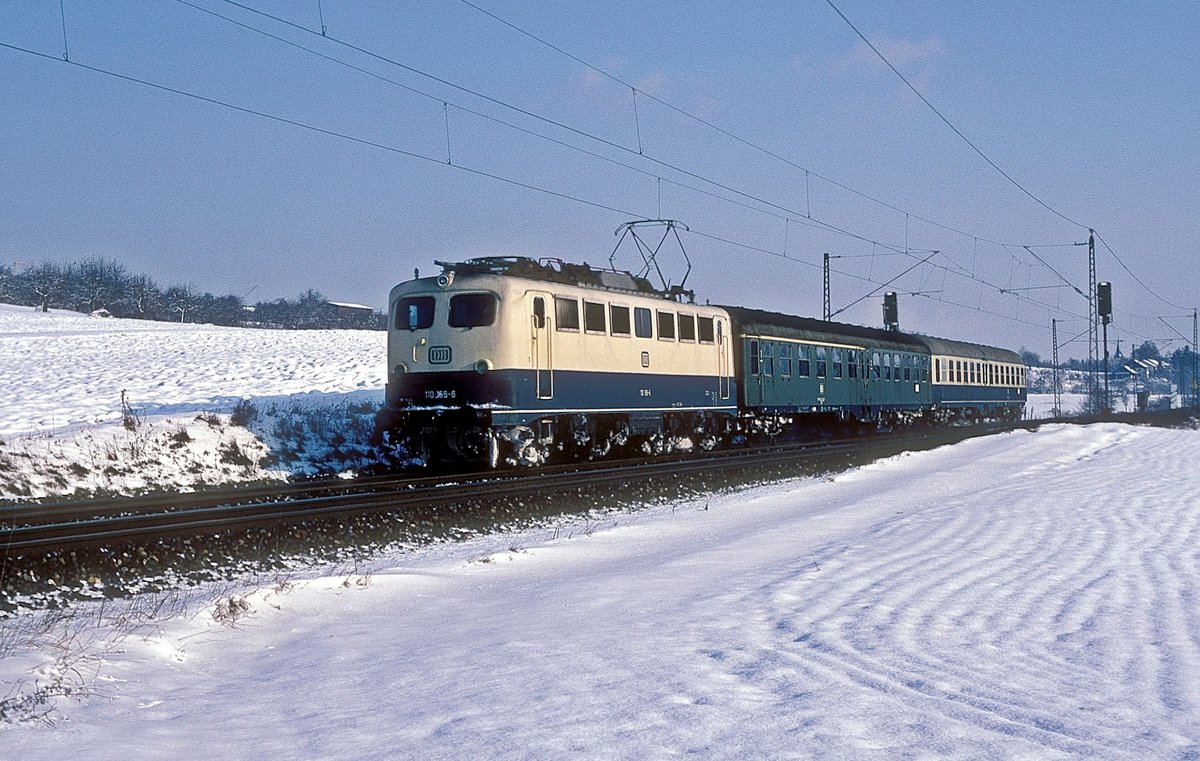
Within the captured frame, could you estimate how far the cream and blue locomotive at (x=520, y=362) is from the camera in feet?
59.8

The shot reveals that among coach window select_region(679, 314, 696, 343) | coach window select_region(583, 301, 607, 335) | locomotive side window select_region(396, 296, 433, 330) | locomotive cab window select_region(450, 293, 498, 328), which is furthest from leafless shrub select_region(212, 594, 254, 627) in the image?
coach window select_region(679, 314, 696, 343)

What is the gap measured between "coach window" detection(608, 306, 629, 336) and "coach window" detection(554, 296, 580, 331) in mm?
1115

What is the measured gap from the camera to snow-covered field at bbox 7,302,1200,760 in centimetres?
455

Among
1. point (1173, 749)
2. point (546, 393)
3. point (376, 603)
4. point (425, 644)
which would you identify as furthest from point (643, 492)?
point (1173, 749)

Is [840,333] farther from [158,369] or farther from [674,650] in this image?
[674,650]

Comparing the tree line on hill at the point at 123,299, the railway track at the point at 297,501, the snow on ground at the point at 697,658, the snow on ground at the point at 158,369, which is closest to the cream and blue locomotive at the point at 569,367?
the railway track at the point at 297,501

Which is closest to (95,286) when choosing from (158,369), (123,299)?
(123,299)

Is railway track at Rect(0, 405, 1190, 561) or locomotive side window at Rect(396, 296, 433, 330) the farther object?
locomotive side window at Rect(396, 296, 433, 330)

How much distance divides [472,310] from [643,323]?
4.67 metres

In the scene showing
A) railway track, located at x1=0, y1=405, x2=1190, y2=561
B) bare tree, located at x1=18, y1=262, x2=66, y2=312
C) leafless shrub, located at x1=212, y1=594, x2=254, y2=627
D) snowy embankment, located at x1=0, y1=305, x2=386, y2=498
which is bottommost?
leafless shrub, located at x1=212, y1=594, x2=254, y2=627

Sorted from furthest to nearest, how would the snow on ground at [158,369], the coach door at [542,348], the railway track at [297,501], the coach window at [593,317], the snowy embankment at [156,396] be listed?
the snow on ground at [158,369]
the coach window at [593,317]
the coach door at [542,348]
the snowy embankment at [156,396]
the railway track at [297,501]

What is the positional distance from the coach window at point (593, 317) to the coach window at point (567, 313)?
24cm

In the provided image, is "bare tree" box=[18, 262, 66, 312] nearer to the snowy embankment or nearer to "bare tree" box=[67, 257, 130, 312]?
"bare tree" box=[67, 257, 130, 312]

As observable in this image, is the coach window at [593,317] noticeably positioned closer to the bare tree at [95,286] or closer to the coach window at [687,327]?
the coach window at [687,327]
